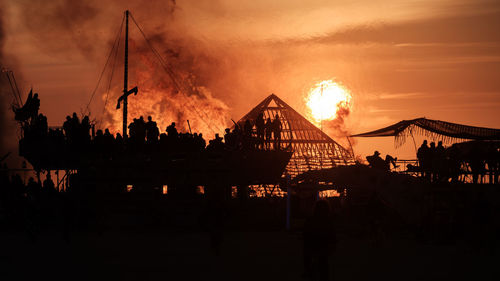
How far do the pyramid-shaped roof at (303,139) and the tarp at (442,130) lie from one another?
3204cm

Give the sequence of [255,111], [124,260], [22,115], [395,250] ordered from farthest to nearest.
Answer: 1. [255,111]
2. [22,115]
3. [395,250]
4. [124,260]

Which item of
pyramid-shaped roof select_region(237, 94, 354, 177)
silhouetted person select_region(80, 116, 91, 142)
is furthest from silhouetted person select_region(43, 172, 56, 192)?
pyramid-shaped roof select_region(237, 94, 354, 177)

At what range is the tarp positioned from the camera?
30.3m

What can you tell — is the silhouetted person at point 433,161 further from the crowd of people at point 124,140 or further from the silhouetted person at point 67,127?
the silhouetted person at point 67,127

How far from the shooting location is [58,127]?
1465 inches

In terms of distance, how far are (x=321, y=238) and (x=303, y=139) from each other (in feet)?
178

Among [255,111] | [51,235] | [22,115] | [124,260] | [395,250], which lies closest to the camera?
[124,260]

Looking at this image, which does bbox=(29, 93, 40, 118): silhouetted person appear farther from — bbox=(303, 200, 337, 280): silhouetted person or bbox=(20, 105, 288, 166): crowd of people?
bbox=(303, 200, 337, 280): silhouetted person

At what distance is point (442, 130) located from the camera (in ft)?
102

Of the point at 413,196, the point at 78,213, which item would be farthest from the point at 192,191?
the point at 413,196

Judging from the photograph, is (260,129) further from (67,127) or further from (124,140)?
(67,127)

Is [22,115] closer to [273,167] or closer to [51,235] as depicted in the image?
[51,235]

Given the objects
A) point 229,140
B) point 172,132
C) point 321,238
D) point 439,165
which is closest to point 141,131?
point 172,132

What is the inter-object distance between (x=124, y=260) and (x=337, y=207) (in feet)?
73.9
